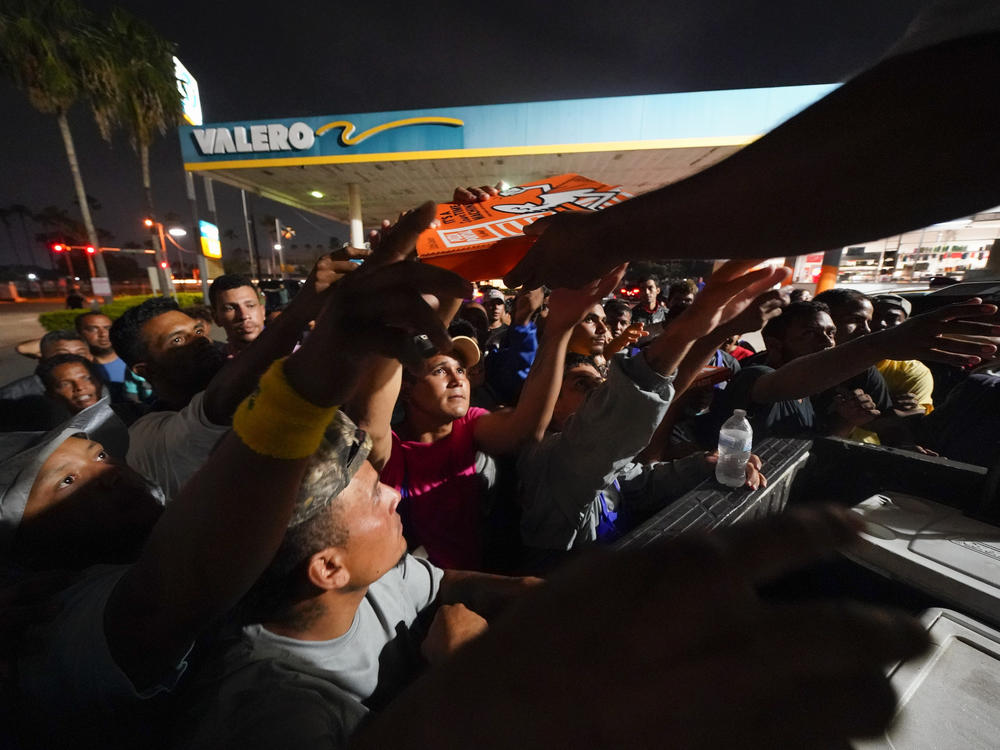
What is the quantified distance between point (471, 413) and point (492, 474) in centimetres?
42

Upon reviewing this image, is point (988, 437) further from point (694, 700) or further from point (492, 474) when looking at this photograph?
point (694, 700)

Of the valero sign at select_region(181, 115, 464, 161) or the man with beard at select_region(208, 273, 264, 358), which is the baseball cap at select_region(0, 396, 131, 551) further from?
the valero sign at select_region(181, 115, 464, 161)

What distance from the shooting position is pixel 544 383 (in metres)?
2.10

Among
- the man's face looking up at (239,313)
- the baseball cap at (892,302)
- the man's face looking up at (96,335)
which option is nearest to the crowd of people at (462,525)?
the man's face looking up at (239,313)

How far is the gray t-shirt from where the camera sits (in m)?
0.87

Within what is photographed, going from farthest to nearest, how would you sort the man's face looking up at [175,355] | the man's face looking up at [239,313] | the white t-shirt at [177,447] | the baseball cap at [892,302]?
the baseball cap at [892,302] < the man's face looking up at [239,313] < the man's face looking up at [175,355] < the white t-shirt at [177,447]

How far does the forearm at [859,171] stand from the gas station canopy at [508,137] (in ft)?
42.4

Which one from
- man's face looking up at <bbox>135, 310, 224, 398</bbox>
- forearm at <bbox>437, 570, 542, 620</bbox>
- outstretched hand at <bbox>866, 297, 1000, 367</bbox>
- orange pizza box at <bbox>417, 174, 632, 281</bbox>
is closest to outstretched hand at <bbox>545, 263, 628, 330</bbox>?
orange pizza box at <bbox>417, 174, 632, 281</bbox>

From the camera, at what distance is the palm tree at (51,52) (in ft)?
40.1

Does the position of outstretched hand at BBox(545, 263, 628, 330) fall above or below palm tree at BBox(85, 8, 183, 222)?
below

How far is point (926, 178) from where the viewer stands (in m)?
0.65

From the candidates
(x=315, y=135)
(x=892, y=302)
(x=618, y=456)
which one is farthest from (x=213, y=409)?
(x=315, y=135)

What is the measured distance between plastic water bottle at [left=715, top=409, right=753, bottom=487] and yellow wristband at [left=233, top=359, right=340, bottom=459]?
170 cm

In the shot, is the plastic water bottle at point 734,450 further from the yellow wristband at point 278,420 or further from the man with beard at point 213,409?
the man with beard at point 213,409
